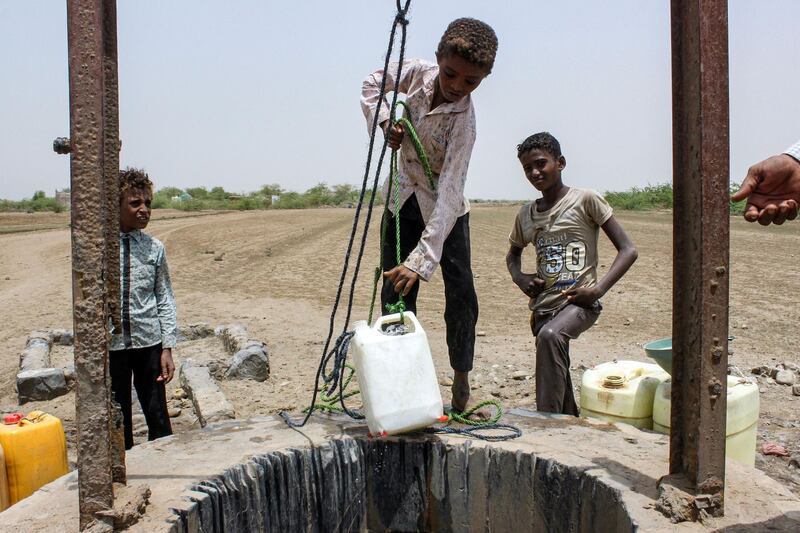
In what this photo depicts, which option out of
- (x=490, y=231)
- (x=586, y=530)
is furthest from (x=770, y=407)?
(x=490, y=231)

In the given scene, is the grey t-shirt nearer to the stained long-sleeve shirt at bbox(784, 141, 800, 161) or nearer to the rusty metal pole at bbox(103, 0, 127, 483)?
the stained long-sleeve shirt at bbox(784, 141, 800, 161)

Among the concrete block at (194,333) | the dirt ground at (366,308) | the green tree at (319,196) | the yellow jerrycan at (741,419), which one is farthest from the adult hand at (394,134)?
the green tree at (319,196)

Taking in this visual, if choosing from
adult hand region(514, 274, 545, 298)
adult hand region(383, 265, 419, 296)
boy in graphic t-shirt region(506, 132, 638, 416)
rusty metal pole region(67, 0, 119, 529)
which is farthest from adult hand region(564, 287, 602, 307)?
rusty metal pole region(67, 0, 119, 529)

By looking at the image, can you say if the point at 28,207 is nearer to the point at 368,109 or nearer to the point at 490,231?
the point at 490,231

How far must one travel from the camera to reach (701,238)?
2189mm

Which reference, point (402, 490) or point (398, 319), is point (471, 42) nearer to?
point (398, 319)

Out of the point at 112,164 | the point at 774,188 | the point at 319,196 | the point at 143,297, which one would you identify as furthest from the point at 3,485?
the point at 319,196

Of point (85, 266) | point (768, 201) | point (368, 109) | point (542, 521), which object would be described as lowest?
point (542, 521)

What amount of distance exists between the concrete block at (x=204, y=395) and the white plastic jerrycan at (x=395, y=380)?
6.09 feet

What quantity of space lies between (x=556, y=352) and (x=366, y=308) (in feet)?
17.4

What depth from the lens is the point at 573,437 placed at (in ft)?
10.4

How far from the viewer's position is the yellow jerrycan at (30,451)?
304cm

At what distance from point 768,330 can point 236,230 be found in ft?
50.0

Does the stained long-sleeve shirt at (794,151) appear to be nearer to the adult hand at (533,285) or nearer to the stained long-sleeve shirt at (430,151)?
the stained long-sleeve shirt at (430,151)
